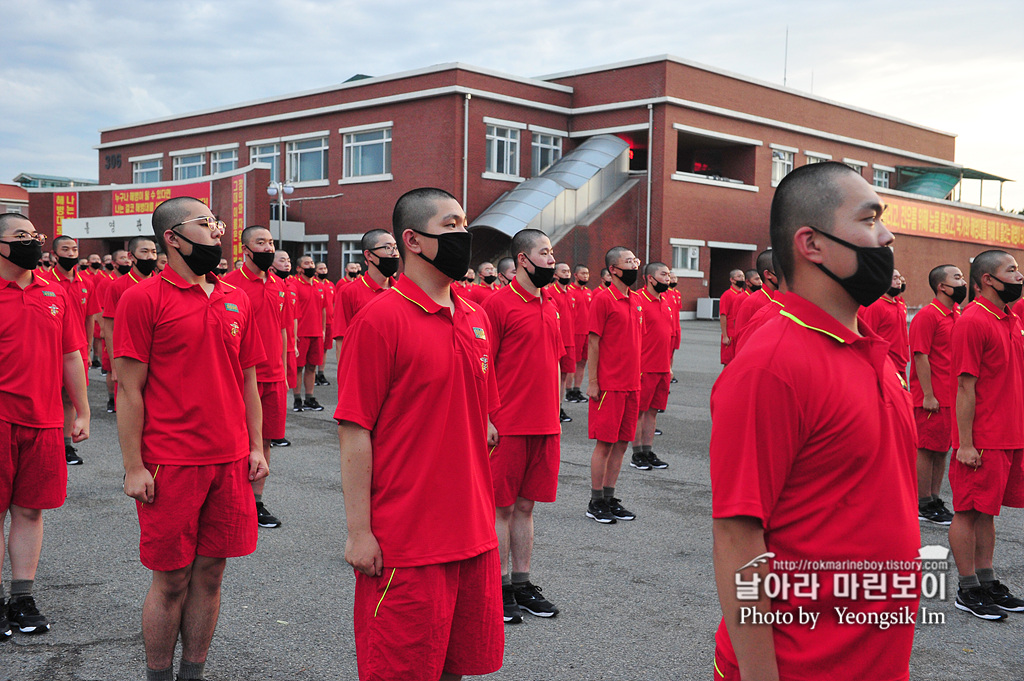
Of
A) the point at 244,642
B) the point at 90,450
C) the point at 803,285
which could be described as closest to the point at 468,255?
the point at 803,285

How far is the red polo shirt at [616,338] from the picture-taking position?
24.9 feet

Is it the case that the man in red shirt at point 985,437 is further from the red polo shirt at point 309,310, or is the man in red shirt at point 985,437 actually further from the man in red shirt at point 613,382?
the red polo shirt at point 309,310

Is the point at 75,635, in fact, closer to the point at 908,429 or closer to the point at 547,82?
the point at 908,429

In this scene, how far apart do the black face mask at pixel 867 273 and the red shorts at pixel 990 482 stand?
12.1ft

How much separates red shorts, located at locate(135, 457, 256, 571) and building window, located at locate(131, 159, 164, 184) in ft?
145

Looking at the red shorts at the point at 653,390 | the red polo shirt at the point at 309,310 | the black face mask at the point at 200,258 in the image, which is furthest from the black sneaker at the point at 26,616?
the red polo shirt at the point at 309,310

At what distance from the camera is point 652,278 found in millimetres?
10383

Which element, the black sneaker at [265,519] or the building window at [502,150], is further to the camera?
the building window at [502,150]

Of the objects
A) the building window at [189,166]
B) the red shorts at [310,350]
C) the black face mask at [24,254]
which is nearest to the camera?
the black face mask at [24,254]

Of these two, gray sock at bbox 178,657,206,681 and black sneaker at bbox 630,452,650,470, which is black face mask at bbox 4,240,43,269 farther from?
black sneaker at bbox 630,452,650,470

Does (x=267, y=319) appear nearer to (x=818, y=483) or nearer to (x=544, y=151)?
(x=818, y=483)

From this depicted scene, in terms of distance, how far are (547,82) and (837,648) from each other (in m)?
35.8

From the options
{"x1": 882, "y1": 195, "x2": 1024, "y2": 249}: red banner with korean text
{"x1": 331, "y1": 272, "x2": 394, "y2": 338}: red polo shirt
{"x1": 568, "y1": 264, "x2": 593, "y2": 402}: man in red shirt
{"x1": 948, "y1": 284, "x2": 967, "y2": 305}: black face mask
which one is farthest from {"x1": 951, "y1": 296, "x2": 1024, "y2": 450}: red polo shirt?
{"x1": 882, "y1": 195, "x2": 1024, "y2": 249}: red banner with korean text

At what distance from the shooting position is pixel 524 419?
17.7ft
